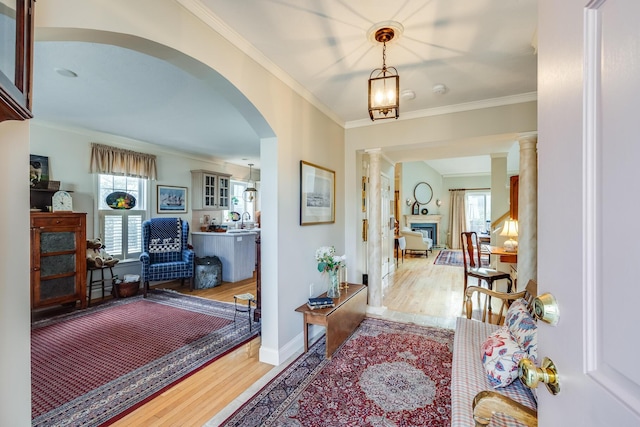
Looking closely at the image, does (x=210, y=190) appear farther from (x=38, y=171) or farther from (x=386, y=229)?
(x=386, y=229)

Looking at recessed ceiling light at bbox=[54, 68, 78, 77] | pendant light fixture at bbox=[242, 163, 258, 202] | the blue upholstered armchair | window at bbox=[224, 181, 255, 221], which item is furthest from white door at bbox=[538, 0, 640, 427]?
window at bbox=[224, 181, 255, 221]

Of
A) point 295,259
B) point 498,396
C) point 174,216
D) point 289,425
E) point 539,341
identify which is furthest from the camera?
point 174,216

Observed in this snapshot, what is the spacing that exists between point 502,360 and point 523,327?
0.29 m

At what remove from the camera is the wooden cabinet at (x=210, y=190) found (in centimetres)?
594

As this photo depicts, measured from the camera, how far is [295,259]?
281cm

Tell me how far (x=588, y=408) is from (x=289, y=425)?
174cm

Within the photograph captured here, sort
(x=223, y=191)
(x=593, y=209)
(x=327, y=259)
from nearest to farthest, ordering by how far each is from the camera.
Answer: (x=593, y=209)
(x=327, y=259)
(x=223, y=191)

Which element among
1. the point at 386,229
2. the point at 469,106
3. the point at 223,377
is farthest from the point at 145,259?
the point at 469,106

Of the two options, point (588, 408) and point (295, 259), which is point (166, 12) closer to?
point (295, 259)

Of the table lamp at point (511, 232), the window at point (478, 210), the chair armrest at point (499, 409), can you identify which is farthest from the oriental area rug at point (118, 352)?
the window at point (478, 210)

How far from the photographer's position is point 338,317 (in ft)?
9.05

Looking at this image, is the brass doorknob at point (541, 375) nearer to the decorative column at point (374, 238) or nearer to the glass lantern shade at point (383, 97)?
the glass lantern shade at point (383, 97)

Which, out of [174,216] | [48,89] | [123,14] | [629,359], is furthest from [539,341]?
[174,216]

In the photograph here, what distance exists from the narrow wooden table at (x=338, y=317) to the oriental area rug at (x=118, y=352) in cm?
82
